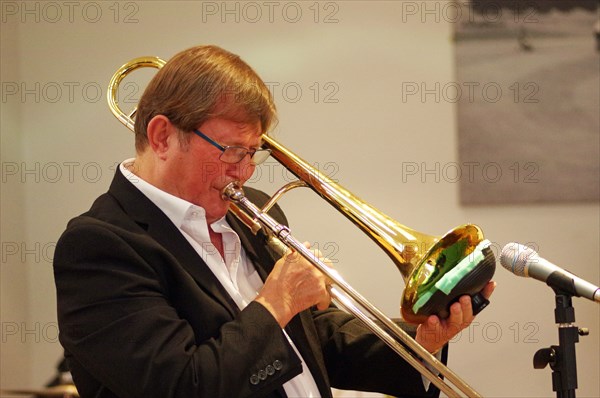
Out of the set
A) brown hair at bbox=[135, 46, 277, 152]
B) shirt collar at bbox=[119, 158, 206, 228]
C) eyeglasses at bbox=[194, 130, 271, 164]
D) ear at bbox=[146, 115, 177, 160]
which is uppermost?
brown hair at bbox=[135, 46, 277, 152]

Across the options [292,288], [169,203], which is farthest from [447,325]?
[169,203]

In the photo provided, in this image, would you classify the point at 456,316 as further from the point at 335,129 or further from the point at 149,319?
the point at 335,129

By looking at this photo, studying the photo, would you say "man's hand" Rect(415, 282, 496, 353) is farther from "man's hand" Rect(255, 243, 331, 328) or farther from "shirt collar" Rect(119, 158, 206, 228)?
"shirt collar" Rect(119, 158, 206, 228)

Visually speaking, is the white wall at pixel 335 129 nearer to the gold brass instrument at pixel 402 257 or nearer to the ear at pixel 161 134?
the gold brass instrument at pixel 402 257

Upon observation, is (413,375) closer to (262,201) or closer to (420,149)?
(262,201)

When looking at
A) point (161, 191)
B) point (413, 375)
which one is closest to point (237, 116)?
point (161, 191)

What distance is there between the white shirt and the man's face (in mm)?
32

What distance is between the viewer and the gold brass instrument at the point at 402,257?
1647mm

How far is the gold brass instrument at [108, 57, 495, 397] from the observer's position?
64.9 inches

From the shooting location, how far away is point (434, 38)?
313cm

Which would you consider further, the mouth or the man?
the mouth

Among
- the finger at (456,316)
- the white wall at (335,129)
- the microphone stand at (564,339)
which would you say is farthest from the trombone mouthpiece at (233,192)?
the white wall at (335,129)

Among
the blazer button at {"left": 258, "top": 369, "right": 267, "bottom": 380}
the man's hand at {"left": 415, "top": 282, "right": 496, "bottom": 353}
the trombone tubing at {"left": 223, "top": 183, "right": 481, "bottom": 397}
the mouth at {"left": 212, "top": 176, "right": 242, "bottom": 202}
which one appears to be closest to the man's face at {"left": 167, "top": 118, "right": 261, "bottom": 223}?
the mouth at {"left": 212, "top": 176, "right": 242, "bottom": 202}

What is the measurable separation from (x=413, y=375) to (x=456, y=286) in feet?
1.30
